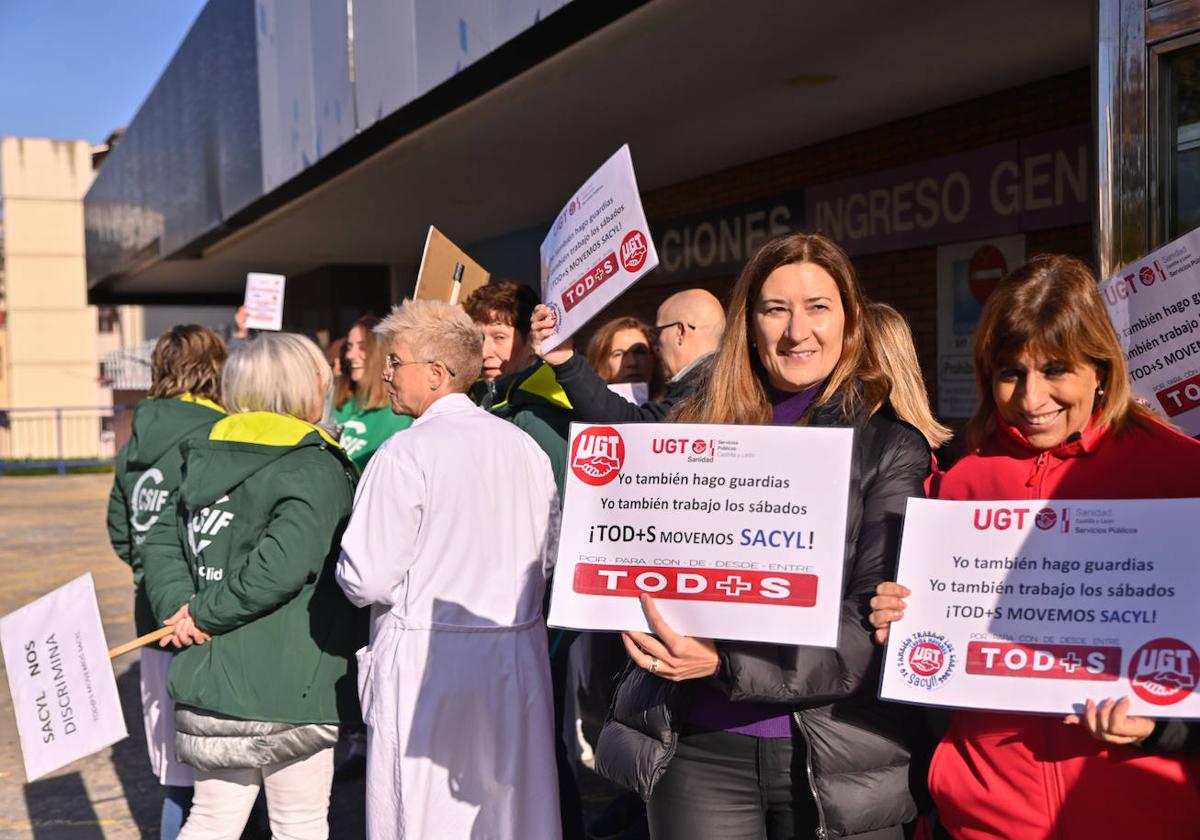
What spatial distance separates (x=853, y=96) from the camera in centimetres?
796

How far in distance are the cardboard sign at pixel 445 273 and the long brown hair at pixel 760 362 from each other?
201 centimetres

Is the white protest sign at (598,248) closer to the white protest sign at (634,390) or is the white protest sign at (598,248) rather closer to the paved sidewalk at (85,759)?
the white protest sign at (634,390)

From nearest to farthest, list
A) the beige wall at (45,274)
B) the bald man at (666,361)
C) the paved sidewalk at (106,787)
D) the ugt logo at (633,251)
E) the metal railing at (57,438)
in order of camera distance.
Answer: the ugt logo at (633,251), the bald man at (666,361), the paved sidewalk at (106,787), the metal railing at (57,438), the beige wall at (45,274)

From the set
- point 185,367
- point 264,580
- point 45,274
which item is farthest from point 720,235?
point 45,274

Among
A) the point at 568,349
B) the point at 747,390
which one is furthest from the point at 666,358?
the point at 747,390

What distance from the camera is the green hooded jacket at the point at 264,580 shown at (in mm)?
3340

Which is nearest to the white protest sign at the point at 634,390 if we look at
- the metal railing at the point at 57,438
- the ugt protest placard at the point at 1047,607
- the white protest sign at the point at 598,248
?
the white protest sign at the point at 598,248

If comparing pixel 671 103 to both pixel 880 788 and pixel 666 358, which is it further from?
pixel 880 788

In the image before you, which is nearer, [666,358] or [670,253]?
[666,358]

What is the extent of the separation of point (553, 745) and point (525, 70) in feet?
15.1

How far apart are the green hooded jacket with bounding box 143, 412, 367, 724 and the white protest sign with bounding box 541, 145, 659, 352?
2.73 ft

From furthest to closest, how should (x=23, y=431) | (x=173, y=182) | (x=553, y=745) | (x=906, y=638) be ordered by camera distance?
(x=23, y=431) < (x=173, y=182) < (x=553, y=745) < (x=906, y=638)

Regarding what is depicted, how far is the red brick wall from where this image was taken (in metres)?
7.50

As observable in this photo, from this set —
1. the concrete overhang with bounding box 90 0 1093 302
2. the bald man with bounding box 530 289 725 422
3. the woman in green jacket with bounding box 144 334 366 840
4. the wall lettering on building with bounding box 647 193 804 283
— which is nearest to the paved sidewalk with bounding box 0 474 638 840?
the woman in green jacket with bounding box 144 334 366 840
